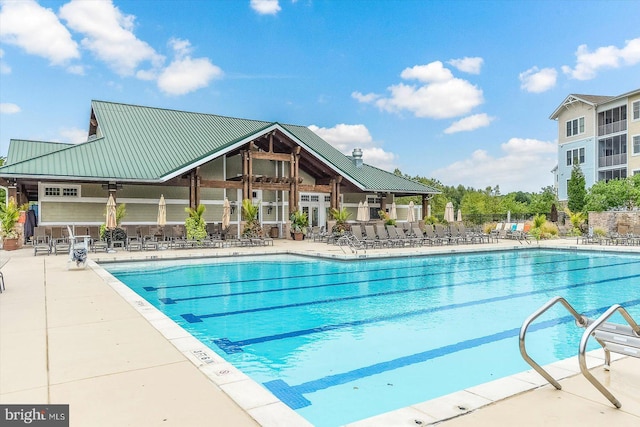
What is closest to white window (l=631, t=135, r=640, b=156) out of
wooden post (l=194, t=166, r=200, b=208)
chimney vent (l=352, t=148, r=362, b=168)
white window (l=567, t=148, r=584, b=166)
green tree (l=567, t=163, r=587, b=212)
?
white window (l=567, t=148, r=584, b=166)

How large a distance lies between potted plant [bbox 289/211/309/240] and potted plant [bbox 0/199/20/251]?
12.0m

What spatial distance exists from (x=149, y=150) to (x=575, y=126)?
35141mm

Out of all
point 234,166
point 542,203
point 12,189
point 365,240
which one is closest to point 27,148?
point 12,189

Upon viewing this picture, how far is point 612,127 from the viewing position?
114 ft

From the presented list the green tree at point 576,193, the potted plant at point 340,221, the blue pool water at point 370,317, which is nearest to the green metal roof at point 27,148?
the blue pool water at point 370,317

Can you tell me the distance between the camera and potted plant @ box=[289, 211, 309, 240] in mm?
22531

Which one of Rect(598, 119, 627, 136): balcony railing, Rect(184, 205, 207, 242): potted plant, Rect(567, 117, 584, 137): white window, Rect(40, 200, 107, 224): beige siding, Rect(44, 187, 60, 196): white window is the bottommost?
Rect(184, 205, 207, 242): potted plant

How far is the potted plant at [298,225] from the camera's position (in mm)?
22531

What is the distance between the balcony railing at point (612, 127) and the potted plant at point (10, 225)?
39.9 metres

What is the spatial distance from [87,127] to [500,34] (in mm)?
26099

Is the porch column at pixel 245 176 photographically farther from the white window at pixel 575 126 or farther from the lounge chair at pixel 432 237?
the white window at pixel 575 126

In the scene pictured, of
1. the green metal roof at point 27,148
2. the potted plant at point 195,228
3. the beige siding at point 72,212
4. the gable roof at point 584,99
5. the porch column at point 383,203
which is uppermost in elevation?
the gable roof at point 584,99

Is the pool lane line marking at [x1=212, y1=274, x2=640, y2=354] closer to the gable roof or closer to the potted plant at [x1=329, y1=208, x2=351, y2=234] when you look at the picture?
the potted plant at [x1=329, y1=208, x2=351, y2=234]

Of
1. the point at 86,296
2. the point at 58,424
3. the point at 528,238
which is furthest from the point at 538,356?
the point at 528,238
